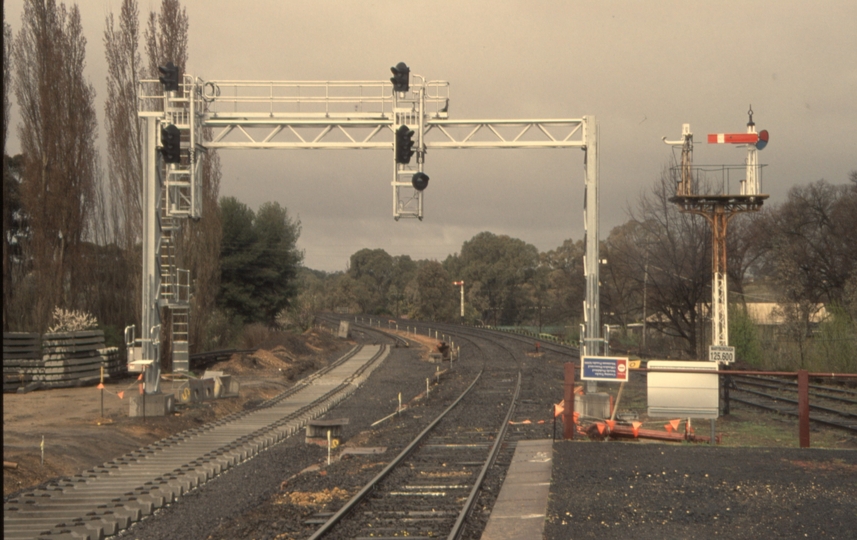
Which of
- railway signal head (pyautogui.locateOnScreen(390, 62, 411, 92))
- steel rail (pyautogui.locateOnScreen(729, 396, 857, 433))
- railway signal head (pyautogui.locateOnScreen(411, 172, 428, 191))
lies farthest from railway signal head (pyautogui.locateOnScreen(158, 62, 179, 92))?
steel rail (pyautogui.locateOnScreen(729, 396, 857, 433))

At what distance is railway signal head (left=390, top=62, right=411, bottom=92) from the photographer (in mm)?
17281

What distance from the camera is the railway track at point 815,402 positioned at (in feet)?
55.4

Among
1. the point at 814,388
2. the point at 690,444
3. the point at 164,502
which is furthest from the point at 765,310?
the point at 164,502

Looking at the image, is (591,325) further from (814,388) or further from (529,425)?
(814,388)

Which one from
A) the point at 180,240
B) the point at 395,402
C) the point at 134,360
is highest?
the point at 180,240

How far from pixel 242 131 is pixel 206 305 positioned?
19.9 meters

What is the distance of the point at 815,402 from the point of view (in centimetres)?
2103

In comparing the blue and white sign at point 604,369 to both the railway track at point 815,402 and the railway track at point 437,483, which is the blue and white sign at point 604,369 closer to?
the railway track at point 437,483

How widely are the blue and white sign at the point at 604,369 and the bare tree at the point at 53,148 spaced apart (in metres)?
24.9

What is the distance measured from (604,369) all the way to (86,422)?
12285mm

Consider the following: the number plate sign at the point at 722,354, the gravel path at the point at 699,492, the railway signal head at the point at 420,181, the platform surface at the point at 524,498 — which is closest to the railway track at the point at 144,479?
the platform surface at the point at 524,498

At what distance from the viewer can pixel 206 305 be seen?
37875 millimetres

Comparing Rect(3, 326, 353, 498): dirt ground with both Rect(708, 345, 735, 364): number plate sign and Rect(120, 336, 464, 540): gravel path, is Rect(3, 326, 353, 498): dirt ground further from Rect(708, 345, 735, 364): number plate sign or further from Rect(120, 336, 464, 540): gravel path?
Rect(708, 345, 735, 364): number plate sign

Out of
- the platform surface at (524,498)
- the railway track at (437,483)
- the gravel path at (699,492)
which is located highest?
the gravel path at (699,492)
